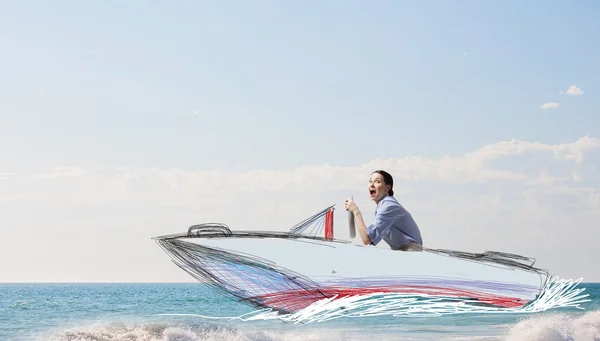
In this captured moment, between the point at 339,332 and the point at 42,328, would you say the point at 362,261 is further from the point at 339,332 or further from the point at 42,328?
the point at 42,328

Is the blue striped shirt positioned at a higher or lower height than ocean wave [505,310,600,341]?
higher

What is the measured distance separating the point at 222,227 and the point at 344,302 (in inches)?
54.5

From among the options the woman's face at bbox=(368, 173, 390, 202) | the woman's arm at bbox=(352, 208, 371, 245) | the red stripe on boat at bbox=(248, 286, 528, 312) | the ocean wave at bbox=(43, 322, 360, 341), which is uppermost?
the woman's face at bbox=(368, 173, 390, 202)

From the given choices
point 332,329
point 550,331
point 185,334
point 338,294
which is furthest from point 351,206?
point 332,329

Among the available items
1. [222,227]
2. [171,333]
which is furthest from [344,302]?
[171,333]

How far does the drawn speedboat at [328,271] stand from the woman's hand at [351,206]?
335 mm

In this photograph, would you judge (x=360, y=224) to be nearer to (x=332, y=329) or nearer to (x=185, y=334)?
(x=185, y=334)

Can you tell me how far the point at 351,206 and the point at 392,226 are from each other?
0.44 meters

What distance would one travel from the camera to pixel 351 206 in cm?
742

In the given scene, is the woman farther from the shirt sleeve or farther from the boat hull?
the boat hull

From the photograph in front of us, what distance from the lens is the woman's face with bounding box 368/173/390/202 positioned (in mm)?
7586

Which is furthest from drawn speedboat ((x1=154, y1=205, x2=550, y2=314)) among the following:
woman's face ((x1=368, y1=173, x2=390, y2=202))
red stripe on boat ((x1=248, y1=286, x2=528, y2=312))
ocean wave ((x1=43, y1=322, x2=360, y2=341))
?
ocean wave ((x1=43, y1=322, x2=360, y2=341))

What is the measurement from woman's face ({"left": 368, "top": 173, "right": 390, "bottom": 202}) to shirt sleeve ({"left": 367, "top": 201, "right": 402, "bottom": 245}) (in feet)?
0.67

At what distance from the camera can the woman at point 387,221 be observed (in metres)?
7.39
